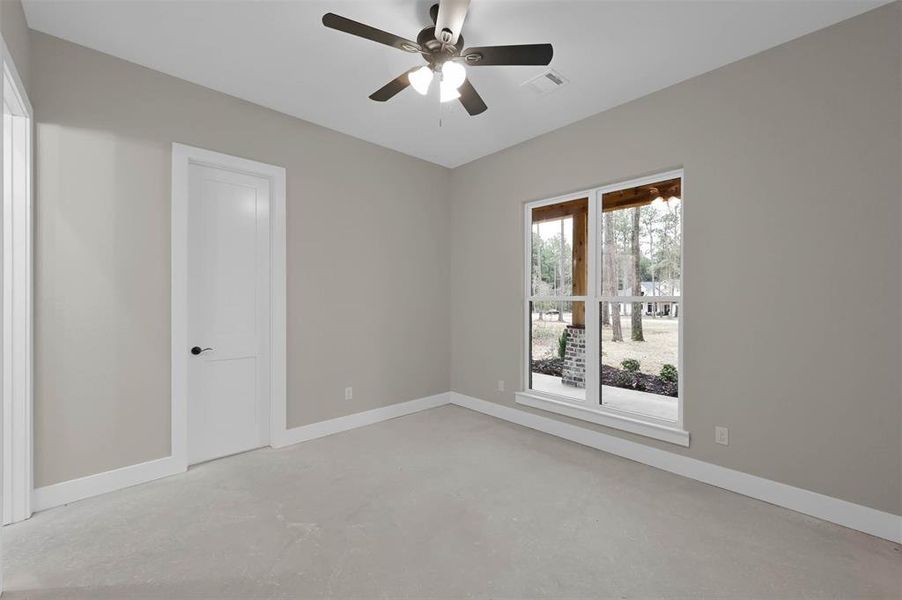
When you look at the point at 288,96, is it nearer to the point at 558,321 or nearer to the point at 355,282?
the point at 355,282

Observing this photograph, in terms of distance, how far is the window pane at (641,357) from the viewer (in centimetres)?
319

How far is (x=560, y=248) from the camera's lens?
3994 millimetres

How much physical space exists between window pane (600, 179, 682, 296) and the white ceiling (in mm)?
777

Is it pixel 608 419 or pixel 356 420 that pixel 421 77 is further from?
pixel 356 420

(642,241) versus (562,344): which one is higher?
(642,241)

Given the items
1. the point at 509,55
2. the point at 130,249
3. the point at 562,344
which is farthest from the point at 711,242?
the point at 130,249

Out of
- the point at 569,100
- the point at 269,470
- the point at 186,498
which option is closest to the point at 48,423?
the point at 186,498

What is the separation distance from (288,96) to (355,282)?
5.45 ft

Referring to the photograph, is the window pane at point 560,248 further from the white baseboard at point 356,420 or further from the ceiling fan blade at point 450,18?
the ceiling fan blade at point 450,18

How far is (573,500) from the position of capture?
2.59 meters

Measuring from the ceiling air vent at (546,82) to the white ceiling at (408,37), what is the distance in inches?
2.2

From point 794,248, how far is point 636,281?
1.06m

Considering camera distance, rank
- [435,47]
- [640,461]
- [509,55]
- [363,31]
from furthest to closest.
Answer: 1. [640,461]
2. [435,47]
3. [509,55]
4. [363,31]

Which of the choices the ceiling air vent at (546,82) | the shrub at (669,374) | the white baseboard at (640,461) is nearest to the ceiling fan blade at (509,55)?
the ceiling air vent at (546,82)
